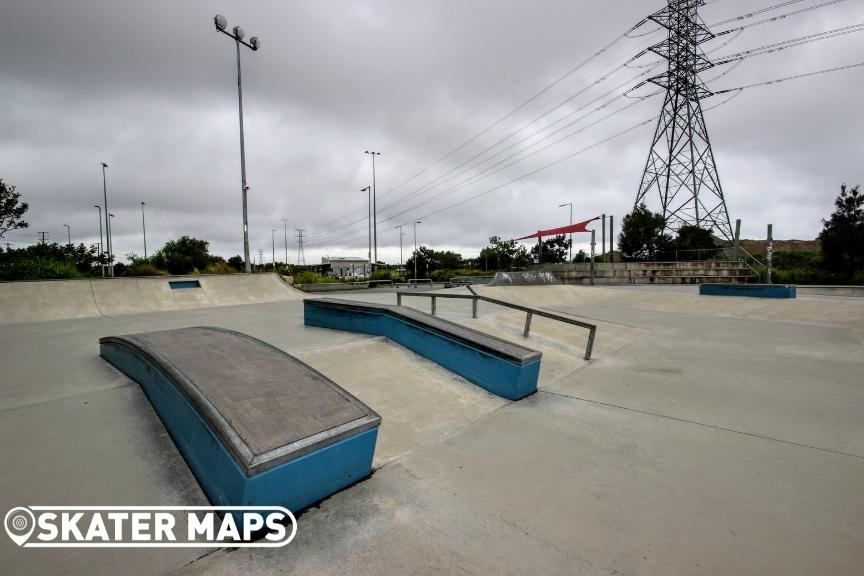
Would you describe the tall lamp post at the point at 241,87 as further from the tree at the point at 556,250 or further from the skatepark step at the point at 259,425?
the tree at the point at 556,250

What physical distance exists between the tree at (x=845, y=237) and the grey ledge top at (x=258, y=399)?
108ft

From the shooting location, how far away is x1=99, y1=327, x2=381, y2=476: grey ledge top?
216cm

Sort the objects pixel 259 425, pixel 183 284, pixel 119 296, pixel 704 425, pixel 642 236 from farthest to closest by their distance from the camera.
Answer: pixel 642 236, pixel 183 284, pixel 119 296, pixel 704 425, pixel 259 425

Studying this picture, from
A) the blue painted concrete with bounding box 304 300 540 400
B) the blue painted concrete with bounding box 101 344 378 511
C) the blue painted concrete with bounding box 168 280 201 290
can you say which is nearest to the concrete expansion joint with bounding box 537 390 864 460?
the blue painted concrete with bounding box 304 300 540 400

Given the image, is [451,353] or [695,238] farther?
[695,238]

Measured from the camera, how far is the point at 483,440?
3.28 m

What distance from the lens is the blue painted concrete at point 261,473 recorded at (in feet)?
6.76

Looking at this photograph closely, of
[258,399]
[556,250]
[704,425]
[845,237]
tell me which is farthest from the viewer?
[556,250]

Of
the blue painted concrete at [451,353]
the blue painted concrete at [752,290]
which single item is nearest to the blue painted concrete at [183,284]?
the blue painted concrete at [451,353]

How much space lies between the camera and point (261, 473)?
2010mm

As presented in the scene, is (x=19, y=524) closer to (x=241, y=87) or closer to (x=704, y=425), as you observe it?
(x=704, y=425)

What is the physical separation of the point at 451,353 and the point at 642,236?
1382 inches

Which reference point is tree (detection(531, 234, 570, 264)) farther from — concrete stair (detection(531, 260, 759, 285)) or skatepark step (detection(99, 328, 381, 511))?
skatepark step (detection(99, 328, 381, 511))

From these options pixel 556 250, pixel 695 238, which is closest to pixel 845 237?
pixel 695 238
